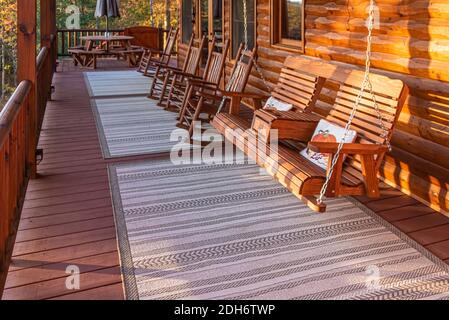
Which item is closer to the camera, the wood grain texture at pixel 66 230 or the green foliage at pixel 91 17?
the wood grain texture at pixel 66 230

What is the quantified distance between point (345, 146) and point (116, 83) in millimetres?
7475

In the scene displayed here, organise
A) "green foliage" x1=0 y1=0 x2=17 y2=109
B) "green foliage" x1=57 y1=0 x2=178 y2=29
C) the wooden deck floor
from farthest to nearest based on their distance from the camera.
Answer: "green foliage" x1=57 y1=0 x2=178 y2=29 < "green foliage" x1=0 y1=0 x2=17 y2=109 < the wooden deck floor

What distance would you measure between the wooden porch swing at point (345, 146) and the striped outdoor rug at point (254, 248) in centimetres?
28

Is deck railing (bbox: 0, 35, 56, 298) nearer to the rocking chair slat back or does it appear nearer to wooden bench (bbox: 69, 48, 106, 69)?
the rocking chair slat back

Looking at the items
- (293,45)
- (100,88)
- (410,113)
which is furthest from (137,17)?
(410,113)

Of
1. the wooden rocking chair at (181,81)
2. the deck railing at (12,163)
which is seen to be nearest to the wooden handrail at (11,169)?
the deck railing at (12,163)

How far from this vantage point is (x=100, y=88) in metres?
9.36

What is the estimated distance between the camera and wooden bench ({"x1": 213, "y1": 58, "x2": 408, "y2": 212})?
3.18 m

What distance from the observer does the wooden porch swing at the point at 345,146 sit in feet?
10.4

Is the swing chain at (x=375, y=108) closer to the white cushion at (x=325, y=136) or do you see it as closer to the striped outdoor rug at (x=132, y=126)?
the white cushion at (x=325, y=136)

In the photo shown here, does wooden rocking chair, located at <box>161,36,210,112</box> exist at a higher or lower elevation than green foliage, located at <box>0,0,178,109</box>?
lower

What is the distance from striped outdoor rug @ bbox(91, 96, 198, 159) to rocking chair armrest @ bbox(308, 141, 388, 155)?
7.74 ft

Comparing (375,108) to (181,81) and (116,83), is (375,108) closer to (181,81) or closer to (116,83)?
(181,81)

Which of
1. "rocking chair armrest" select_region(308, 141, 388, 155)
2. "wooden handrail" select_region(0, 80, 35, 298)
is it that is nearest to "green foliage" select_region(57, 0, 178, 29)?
"wooden handrail" select_region(0, 80, 35, 298)
